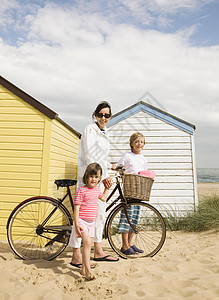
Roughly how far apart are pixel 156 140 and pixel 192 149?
98 centimetres

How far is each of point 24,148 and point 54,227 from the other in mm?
1714

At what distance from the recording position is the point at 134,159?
3.67 meters

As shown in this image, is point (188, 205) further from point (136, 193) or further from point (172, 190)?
point (136, 193)

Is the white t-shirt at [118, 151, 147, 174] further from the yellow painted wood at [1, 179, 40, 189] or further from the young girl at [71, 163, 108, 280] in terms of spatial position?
the yellow painted wood at [1, 179, 40, 189]

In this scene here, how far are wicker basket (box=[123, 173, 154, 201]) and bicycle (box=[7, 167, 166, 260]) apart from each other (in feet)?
0.43

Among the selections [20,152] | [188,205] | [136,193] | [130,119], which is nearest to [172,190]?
[188,205]

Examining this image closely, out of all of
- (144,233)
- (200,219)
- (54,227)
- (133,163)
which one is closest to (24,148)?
(54,227)

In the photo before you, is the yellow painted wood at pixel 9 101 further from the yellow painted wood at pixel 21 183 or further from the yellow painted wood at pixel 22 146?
the yellow painted wood at pixel 21 183

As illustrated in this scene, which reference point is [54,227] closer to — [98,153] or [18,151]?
[98,153]

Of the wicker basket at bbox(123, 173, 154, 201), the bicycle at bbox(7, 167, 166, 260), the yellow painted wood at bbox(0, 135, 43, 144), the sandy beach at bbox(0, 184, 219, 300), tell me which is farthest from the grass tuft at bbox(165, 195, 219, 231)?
the yellow painted wood at bbox(0, 135, 43, 144)

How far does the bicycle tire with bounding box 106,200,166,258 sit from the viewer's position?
341cm

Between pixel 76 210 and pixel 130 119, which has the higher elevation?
pixel 130 119

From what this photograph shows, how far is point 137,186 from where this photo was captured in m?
3.10

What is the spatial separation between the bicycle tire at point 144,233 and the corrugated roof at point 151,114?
2530 millimetres
